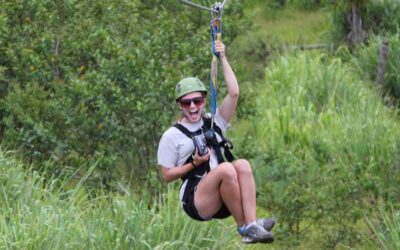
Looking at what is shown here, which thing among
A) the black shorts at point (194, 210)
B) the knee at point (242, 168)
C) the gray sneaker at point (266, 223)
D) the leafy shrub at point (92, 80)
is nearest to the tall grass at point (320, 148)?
the leafy shrub at point (92, 80)

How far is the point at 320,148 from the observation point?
51.4 ft

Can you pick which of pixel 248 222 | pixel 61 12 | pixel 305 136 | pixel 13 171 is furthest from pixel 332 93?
pixel 248 222

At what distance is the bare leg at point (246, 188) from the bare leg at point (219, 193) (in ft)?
0.12

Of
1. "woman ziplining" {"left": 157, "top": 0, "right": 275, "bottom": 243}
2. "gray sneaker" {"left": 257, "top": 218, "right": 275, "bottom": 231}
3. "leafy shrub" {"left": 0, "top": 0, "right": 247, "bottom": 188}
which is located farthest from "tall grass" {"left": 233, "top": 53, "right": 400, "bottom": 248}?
"woman ziplining" {"left": 157, "top": 0, "right": 275, "bottom": 243}

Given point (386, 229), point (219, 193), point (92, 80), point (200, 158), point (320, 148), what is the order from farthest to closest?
point (320, 148) → point (92, 80) → point (386, 229) → point (219, 193) → point (200, 158)

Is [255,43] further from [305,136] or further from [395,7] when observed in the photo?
[305,136]

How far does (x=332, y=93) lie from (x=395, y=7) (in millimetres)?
3688

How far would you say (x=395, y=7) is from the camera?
21172 millimetres

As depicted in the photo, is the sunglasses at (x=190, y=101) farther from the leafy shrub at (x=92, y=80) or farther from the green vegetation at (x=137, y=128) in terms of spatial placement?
the leafy shrub at (x=92, y=80)

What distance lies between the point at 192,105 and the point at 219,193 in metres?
0.66

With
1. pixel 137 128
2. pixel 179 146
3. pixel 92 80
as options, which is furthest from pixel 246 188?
pixel 92 80

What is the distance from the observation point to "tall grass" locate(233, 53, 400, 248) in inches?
562

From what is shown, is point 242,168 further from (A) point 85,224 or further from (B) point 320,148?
(B) point 320,148

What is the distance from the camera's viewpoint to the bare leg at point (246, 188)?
8.98 m
